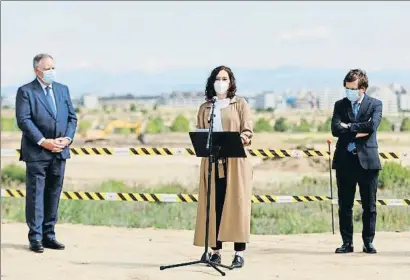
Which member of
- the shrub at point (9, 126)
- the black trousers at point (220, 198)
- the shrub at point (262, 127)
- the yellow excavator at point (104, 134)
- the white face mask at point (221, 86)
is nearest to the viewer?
the white face mask at point (221, 86)

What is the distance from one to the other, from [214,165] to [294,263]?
1557 millimetres

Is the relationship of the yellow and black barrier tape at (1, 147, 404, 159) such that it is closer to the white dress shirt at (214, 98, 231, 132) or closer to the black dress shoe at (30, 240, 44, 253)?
the black dress shoe at (30, 240, 44, 253)

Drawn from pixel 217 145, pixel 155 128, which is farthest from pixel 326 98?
pixel 217 145

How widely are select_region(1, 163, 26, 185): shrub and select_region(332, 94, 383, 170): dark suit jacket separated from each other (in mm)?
16568

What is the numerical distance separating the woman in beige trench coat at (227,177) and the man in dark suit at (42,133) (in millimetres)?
2043

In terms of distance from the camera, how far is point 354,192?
1344cm

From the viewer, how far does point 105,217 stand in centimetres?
1886

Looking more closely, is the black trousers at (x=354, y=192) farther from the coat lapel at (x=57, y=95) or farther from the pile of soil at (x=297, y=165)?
the pile of soil at (x=297, y=165)

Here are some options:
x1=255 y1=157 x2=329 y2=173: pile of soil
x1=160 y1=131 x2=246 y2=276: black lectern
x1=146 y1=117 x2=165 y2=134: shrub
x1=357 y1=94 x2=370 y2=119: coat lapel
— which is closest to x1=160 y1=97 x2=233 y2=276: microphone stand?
x1=160 y1=131 x2=246 y2=276: black lectern

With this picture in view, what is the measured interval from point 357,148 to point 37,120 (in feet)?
12.0

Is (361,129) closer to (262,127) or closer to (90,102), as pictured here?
(262,127)

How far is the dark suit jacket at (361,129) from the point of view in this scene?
13.2m

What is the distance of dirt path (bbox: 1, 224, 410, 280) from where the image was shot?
1216 cm

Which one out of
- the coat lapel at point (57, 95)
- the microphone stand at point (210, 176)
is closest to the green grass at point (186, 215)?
the coat lapel at point (57, 95)
